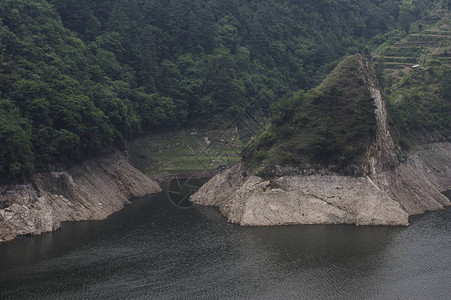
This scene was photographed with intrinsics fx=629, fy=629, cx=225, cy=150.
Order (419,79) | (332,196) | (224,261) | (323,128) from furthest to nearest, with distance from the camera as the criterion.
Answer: (419,79)
(323,128)
(332,196)
(224,261)

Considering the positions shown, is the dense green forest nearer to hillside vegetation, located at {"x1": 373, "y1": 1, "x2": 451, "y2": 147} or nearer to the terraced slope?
the terraced slope

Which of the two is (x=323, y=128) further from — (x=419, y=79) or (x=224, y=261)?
(x=419, y=79)

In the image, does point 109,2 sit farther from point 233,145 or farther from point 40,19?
point 233,145

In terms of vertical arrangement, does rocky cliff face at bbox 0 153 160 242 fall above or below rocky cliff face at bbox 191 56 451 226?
above

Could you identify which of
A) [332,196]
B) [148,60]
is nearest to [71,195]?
[332,196]

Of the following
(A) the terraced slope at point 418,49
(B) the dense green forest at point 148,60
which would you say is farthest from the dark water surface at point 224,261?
(A) the terraced slope at point 418,49

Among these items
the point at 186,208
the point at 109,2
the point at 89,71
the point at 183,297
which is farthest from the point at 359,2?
the point at 183,297

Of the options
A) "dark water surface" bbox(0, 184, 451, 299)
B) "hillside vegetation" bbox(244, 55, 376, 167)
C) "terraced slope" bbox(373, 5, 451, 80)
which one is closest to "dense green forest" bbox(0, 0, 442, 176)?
"terraced slope" bbox(373, 5, 451, 80)

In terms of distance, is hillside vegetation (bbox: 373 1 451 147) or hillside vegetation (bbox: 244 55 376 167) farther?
hillside vegetation (bbox: 373 1 451 147)
